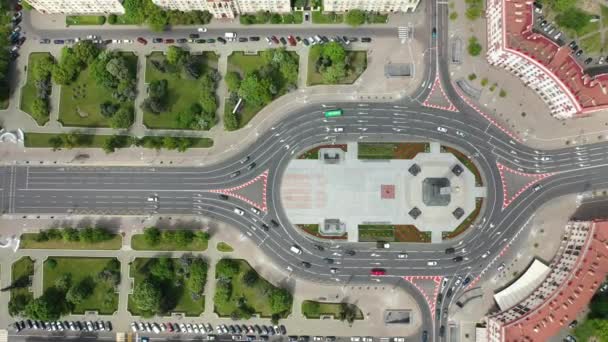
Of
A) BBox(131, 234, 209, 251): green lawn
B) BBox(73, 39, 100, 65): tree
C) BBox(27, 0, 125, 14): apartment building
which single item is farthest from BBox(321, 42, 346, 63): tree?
BBox(73, 39, 100, 65): tree

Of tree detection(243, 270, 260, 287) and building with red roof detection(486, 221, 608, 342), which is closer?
building with red roof detection(486, 221, 608, 342)

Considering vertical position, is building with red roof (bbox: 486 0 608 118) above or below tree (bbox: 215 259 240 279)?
above

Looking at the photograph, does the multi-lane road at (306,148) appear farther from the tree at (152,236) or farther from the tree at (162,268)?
the tree at (162,268)

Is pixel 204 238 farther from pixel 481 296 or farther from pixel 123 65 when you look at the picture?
pixel 481 296

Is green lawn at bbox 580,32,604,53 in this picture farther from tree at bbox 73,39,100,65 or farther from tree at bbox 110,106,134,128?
tree at bbox 73,39,100,65

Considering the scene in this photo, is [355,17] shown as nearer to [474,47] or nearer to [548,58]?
[474,47]

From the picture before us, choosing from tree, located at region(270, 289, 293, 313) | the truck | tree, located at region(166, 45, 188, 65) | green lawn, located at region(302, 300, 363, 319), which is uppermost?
the truck

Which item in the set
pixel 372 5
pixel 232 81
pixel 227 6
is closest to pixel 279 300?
pixel 232 81
